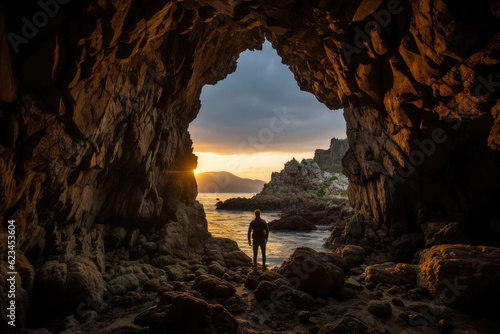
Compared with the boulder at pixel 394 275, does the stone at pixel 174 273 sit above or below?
below

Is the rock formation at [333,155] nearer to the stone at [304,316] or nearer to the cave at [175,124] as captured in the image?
the cave at [175,124]

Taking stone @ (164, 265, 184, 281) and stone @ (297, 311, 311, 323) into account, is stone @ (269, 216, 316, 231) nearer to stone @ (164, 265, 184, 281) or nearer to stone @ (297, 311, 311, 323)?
stone @ (164, 265, 184, 281)

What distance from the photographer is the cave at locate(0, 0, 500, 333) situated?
20.6 feet

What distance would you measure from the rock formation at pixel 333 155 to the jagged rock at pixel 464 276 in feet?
345

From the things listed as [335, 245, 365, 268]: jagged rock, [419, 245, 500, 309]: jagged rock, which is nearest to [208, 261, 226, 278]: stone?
[335, 245, 365, 268]: jagged rock

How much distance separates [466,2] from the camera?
19.8 ft

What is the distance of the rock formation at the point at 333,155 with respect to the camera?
11012 centimetres

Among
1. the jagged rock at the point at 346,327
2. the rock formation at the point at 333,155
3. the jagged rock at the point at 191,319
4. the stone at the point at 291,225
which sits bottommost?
the stone at the point at 291,225

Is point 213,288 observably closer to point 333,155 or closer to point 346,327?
point 346,327

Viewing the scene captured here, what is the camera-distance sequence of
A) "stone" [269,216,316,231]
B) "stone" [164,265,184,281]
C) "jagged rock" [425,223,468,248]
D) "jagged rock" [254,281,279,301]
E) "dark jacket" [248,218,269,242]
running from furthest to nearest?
"stone" [269,216,316,231] → "jagged rock" [425,223,468,248] → "dark jacket" [248,218,269,242] → "stone" [164,265,184,281] → "jagged rock" [254,281,279,301]

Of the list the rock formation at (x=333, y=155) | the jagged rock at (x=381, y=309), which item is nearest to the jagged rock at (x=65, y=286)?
the jagged rock at (x=381, y=309)

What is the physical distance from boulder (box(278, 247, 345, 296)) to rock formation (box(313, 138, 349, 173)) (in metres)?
106

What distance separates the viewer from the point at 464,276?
699 cm

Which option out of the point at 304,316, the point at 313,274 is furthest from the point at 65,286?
the point at 313,274
